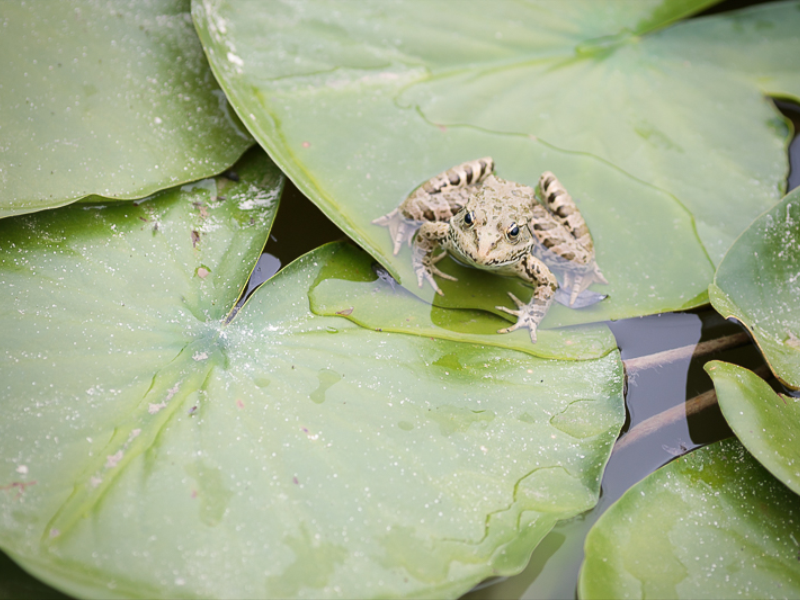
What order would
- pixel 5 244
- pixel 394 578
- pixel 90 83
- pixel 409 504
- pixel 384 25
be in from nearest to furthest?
pixel 394 578
pixel 409 504
pixel 5 244
pixel 90 83
pixel 384 25

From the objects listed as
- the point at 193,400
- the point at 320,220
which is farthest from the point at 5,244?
the point at 320,220

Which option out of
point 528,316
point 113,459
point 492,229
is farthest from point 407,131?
point 113,459

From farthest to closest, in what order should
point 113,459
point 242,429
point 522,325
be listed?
point 522,325 < point 242,429 < point 113,459

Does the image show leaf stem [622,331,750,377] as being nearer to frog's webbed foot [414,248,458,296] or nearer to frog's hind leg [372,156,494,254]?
frog's webbed foot [414,248,458,296]

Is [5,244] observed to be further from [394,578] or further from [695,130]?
[695,130]

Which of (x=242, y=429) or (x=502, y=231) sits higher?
(x=502, y=231)

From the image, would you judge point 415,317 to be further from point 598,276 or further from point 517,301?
point 598,276

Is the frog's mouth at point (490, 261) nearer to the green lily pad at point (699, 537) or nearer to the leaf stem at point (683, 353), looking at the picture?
the leaf stem at point (683, 353)
